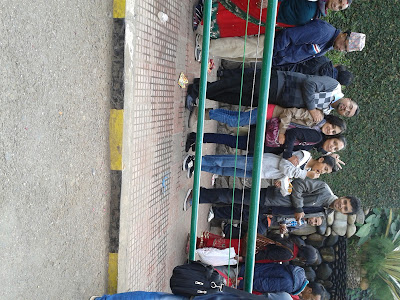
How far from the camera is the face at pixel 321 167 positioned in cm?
535

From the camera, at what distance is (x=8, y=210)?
2.78 metres

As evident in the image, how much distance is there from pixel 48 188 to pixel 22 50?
117cm

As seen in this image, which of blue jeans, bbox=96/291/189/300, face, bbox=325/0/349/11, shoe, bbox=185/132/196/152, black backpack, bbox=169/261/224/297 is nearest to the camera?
black backpack, bbox=169/261/224/297

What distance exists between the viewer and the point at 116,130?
13.4 feet

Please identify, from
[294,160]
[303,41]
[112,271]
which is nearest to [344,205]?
[294,160]

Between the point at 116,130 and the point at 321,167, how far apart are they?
3021 mm

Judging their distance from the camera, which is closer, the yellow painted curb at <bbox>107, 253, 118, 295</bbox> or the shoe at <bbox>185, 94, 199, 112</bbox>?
the yellow painted curb at <bbox>107, 253, 118, 295</bbox>

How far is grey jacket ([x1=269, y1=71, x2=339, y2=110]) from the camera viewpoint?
4.90 metres

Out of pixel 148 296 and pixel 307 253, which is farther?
pixel 307 253

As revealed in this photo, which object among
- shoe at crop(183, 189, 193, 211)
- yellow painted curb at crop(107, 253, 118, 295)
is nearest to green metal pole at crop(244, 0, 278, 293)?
yellow painted curb at crop(107, 253, 118, 295)

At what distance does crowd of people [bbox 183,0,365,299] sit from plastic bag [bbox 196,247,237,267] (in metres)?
0.14

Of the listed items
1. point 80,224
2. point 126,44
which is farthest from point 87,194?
point 126,44

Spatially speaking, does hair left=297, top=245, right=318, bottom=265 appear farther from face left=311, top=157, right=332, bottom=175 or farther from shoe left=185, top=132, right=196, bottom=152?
shoe left=185, top=132, right=196, bottom=152

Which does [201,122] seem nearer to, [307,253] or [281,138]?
[281,138]
